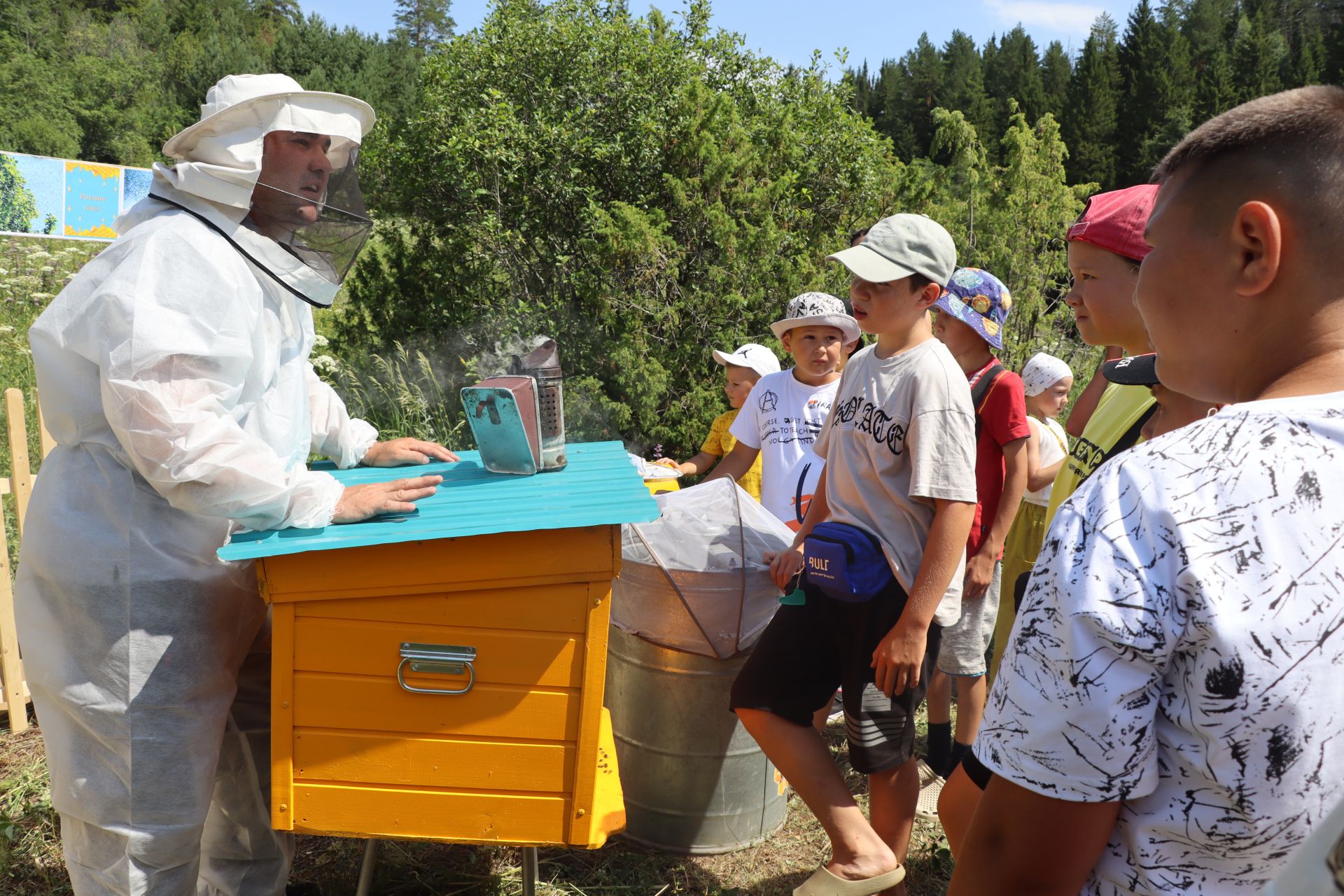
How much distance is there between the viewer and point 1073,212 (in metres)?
10.1

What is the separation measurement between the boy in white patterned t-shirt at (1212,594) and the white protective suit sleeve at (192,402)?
1491 mm

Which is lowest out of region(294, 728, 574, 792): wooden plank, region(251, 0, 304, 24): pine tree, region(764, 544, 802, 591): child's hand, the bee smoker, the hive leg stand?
the hive leg stand

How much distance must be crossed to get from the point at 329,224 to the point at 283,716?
3.89ft

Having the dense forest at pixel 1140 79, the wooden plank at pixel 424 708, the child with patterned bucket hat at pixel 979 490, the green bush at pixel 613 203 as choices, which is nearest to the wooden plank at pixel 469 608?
the wooden plank at pixel 424 708

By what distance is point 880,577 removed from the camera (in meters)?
2.31

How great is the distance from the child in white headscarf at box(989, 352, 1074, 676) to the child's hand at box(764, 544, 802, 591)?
0.69 meters

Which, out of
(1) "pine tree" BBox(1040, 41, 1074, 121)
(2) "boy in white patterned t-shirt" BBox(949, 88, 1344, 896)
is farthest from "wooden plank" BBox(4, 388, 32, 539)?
(1) "pine tree" BBox(1040, 41, 1074, 121)

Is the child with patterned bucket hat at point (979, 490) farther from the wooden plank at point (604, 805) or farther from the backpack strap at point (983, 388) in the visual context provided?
the wooden plank at point (604, 805)

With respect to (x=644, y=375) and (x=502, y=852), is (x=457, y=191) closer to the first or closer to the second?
(x=644, y=375)

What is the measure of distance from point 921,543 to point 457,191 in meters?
6.17

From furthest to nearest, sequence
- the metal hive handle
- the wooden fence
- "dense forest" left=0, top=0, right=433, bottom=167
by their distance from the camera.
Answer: "dense forest" left=0, top=0, right=433, bottom=167 → the wooden fence → the metal hive handle

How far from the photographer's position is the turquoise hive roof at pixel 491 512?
174 centimetres

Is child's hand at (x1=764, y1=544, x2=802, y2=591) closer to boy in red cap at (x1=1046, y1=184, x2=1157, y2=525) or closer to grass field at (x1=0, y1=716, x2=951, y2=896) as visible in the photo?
boy in red cap at (x1=1046, y1=184, x2=1157, y2=525)

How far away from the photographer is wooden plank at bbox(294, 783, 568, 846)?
188cm
